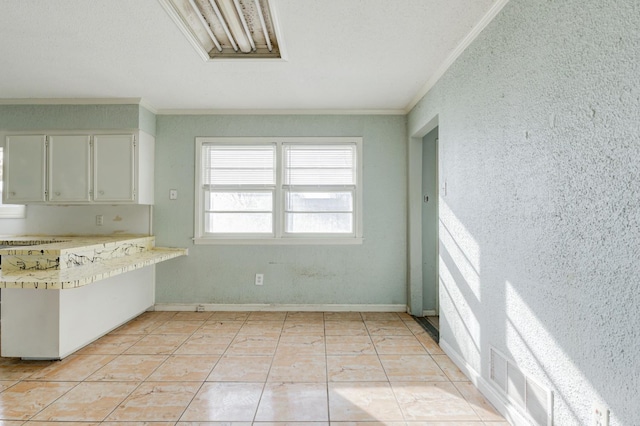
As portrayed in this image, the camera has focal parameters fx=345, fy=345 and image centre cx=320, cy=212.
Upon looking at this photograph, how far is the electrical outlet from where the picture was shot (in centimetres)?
133

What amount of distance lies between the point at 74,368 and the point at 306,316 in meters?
2.21

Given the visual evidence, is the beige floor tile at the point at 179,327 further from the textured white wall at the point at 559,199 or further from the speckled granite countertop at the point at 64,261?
the textured white wall at the point at 559,199

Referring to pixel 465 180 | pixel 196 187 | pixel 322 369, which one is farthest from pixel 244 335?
pixel 465 180

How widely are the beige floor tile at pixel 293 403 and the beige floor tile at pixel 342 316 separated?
1.49 meters

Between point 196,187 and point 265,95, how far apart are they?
144 centimetres

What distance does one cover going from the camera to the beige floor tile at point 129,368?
2.55 metres

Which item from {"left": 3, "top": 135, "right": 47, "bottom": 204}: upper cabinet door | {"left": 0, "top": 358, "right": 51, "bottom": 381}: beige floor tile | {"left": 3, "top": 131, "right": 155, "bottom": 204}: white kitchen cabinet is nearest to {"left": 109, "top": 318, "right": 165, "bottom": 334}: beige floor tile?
{"left": 0, "top": 358, "right": 51, "bottom": 381}: beige floor tile

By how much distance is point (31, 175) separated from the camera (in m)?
3.92

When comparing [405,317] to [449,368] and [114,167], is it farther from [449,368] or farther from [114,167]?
[114,167]

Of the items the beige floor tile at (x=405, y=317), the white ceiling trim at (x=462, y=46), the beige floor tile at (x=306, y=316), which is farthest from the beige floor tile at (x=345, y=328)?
the white ceiling trim at (x=462, y=46)

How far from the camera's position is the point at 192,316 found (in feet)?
13.3

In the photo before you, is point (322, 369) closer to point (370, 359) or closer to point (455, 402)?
point (370, 359)

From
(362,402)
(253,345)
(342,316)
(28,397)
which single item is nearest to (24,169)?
(28,397)

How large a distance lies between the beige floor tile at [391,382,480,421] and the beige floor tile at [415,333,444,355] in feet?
1.88
